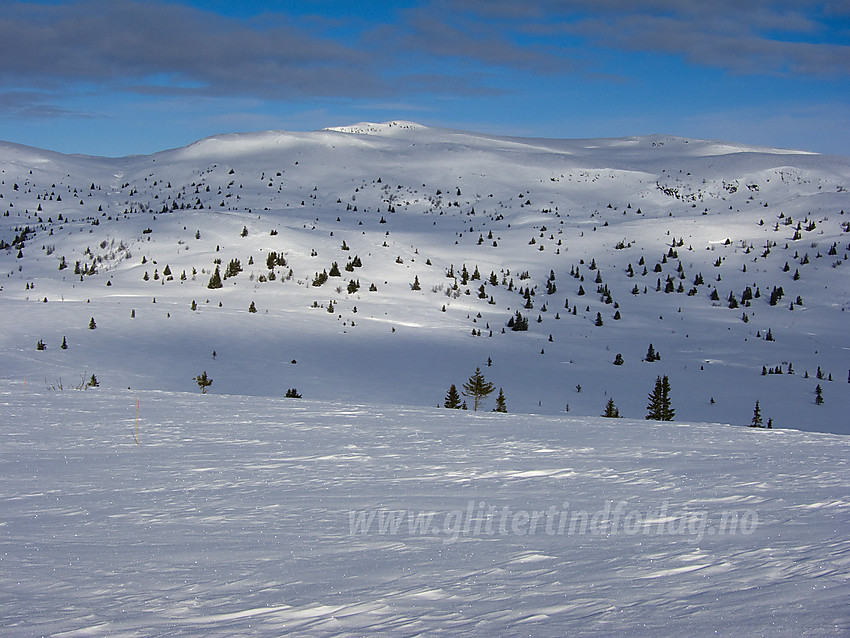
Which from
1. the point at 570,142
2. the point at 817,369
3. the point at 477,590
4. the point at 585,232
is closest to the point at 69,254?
the point at 585,232

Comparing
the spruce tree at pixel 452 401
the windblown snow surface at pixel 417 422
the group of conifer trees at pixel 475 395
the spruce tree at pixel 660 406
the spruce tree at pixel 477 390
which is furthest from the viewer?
the spruce tree at pixel 477 390

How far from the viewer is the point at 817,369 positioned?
33.2 metres

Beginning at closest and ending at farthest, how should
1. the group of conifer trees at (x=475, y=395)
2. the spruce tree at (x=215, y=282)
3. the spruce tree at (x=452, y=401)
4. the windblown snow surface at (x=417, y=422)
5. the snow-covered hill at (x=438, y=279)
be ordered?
1. the windblown snow surface at (x=417, y=422)
2. the spruce tree at (x=452, y=401)
3. the group of conifer trees at (x=475, y=395)
4. the snow-covered hill at (x=438, y=279)
5. the spruce tree at (x=215, y=282)

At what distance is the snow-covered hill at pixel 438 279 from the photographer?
1055 inches

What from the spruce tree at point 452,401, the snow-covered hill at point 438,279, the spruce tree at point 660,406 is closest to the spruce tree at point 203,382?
the snow-covered hill at point 438,279

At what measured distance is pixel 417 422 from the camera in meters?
13.9

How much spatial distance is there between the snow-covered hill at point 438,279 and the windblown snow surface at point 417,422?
12.0 inches

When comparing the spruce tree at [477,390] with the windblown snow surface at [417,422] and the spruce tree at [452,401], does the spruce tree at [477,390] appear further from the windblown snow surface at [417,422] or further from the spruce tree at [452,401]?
the windblown snow surface at [417,422]

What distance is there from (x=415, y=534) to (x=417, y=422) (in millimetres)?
7497

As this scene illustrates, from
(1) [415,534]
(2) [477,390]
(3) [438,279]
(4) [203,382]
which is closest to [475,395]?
(2) [477,390]

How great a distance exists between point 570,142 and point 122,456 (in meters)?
151

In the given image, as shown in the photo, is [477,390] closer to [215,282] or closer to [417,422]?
[417,422]

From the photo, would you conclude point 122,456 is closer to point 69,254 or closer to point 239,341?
point 239,341

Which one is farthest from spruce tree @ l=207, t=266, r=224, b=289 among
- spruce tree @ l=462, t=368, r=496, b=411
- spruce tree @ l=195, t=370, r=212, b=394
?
spruce tree @ l=462, t=368, r=496, b=411
